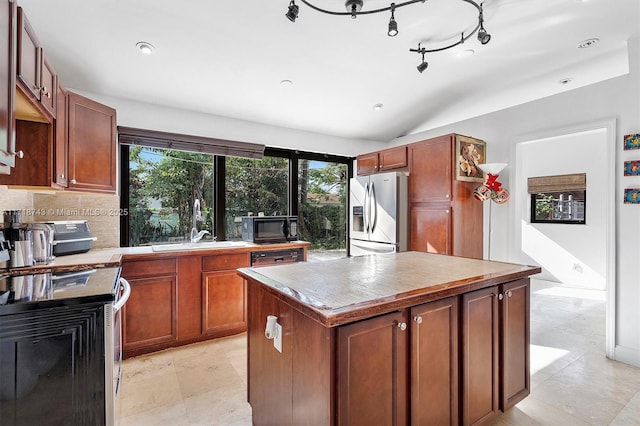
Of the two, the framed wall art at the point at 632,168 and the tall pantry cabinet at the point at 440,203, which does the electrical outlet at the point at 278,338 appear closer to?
the tall pantry cabinet at the point at 440,203

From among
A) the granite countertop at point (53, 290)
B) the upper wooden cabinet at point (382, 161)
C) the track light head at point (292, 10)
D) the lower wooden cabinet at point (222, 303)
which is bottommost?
the lower wooden cabinet at point (222, 303)

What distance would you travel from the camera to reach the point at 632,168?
2.49 metres

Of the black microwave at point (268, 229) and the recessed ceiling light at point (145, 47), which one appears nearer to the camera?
the recessed ceiling light at point (145, 47)

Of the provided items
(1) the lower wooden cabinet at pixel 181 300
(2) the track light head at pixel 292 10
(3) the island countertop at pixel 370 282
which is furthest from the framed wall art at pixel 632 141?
(1) the lower wooden cabinet at pixel 181 300

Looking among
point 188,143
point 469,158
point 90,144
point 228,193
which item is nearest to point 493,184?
point 469,158

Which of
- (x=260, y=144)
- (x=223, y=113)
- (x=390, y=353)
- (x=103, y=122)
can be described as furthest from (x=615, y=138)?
(x=103, y=122)

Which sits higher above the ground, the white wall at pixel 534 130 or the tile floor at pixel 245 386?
the white wall at pixel 534 130

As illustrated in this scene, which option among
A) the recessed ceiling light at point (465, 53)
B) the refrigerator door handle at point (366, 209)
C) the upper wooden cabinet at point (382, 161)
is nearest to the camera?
the recessed ceiling light at point (465, 53)

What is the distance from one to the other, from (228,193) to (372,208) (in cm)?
181

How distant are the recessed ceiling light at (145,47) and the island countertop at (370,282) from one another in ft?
6.46

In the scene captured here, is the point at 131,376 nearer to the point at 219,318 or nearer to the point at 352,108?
the point at 219,318

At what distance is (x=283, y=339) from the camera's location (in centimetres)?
137

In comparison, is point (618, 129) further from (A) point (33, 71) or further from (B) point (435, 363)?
(A) point (33, 71)

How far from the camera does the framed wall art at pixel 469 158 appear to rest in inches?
133
